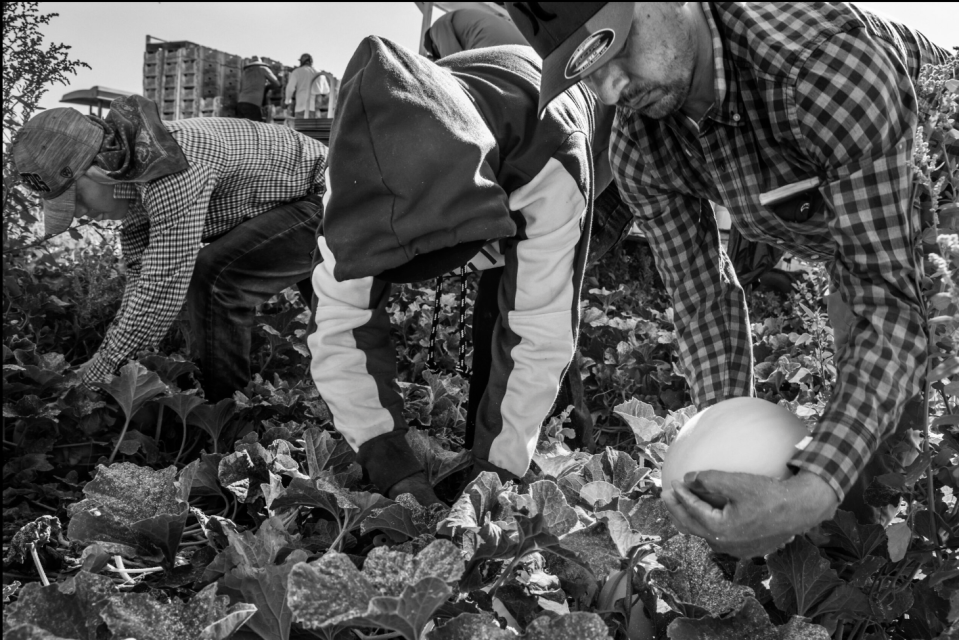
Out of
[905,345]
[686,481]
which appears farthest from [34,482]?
[905,345]

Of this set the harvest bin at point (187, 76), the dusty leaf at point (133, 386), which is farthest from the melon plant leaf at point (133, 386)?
the harvest bin at point (187, 76)

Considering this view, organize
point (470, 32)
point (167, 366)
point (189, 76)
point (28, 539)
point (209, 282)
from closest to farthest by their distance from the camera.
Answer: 1. point (28, 539)
2. point (167, 366)
3. point (209, 282)
4. point (470, 32)
5. point (189, 76)

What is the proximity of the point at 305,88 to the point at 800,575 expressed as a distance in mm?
10808

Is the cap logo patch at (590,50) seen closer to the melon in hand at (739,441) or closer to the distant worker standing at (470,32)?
the melon in hand at (739,441)

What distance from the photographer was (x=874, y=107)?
5.08ft

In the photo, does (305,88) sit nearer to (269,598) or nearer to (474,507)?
(474,507)

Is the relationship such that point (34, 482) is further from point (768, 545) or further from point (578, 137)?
point (768, 545)

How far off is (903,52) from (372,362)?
4.59 feet

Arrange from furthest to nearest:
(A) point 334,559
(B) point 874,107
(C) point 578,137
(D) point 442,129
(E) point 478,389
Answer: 1. (E) point 478,389
2. (C) point 578,137
3. (D) point 442,129
4. (B) point 874,107
5. (A) point 334,559

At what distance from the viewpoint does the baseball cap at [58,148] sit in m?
3.13

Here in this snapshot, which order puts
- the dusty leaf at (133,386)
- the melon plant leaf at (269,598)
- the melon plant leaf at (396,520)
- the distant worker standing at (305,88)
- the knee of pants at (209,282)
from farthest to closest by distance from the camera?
the distant worker standing at (305,88) < the knee of pants at (209,282) < the dusty leaf at (133,386) < the melon plant leaf at (396,520) < the melon plant leaf at (269,598)

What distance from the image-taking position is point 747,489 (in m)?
1.45

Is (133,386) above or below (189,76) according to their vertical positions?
below

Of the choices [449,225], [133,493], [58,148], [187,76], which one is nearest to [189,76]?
[187,76]
